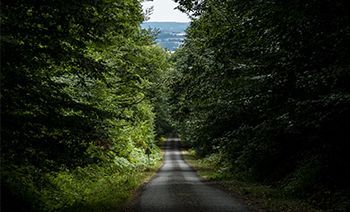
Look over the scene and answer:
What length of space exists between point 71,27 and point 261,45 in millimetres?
6082

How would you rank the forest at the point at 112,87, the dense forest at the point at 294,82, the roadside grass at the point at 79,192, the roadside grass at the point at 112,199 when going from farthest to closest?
the roadside grass at the point at 112,199
the roadside grass at the point at 79,192
the dense forest at the point at 294,82
the forest at the point at 112,87

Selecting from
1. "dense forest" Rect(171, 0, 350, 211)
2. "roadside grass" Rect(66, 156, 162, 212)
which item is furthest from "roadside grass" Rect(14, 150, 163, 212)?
"dense forest" Rect(171, 0, 350, 211)

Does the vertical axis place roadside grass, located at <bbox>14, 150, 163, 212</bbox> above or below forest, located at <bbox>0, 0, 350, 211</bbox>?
below

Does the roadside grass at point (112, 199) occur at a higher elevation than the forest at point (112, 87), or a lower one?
lower

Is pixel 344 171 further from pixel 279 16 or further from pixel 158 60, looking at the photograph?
pixel 158 60

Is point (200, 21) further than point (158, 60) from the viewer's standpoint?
No

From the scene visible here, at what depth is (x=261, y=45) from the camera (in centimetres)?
1349

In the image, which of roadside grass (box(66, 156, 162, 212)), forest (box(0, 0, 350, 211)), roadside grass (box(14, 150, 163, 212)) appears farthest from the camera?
roadside grass (box(66, 156, 162, 212))

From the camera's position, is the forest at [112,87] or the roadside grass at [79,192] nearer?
the forest at [112,87]

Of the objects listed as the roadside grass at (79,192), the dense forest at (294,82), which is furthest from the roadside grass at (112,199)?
the dense forest at (294,82)

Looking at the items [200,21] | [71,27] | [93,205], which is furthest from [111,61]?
[71,27]

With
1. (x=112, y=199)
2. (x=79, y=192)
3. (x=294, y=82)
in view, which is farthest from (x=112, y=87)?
(x=294, y=82)

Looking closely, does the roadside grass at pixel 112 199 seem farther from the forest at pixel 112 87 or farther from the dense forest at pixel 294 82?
the dense forest at pixel 294 82

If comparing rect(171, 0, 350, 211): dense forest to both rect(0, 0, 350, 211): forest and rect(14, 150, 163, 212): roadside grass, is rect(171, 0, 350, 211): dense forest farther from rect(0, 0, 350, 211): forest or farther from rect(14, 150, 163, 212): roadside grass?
rect(14, 150, 163, 212): roadside grass
